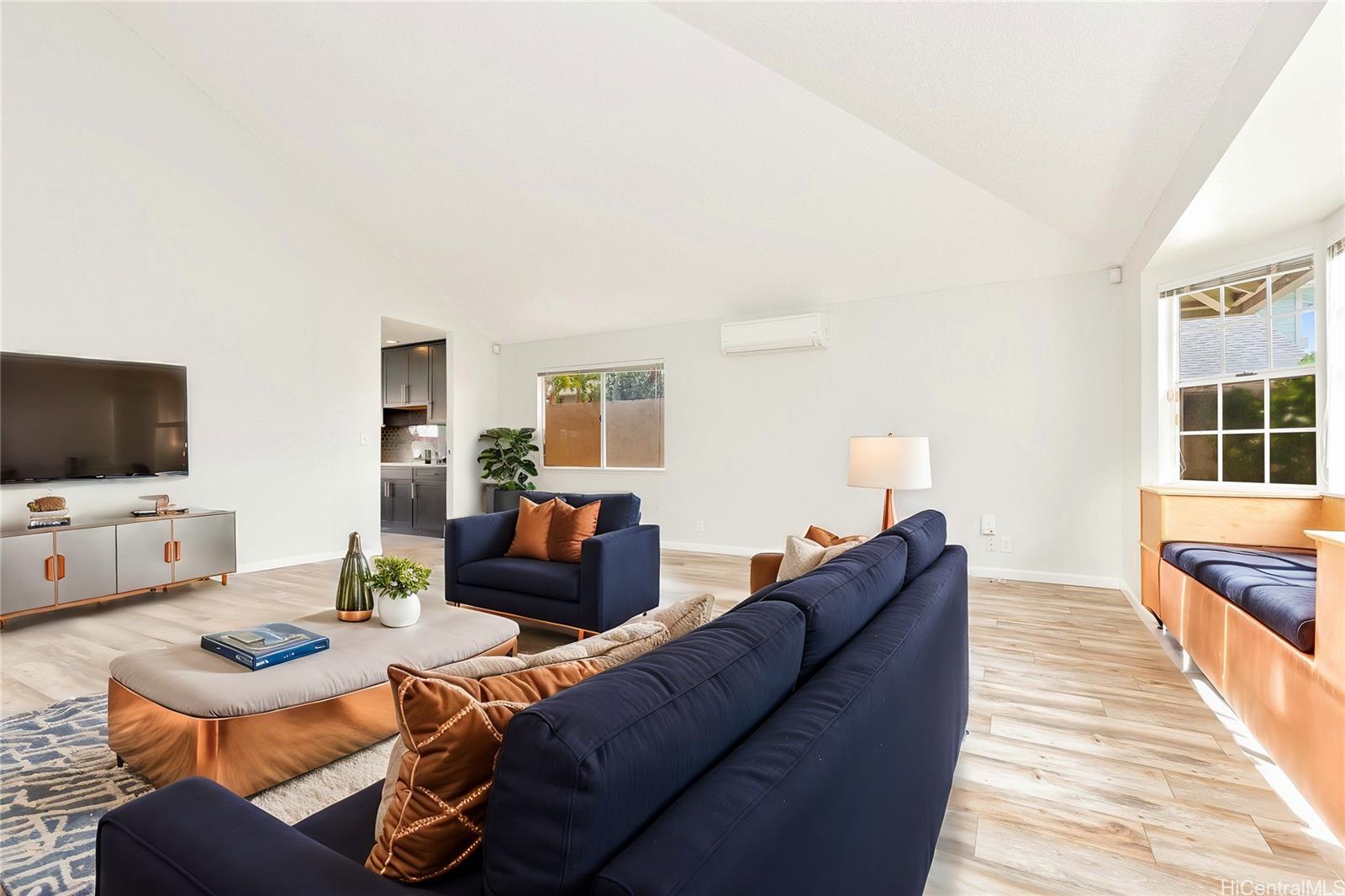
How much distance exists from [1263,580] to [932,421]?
286 centimetres

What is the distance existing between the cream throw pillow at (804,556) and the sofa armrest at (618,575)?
1132 mm

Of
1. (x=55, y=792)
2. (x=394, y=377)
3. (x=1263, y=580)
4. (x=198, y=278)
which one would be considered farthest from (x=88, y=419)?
(x=1263, y=580)

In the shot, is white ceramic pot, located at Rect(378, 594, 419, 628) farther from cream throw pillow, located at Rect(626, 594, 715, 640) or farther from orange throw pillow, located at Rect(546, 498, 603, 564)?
cream throw pillow, located at Rect(626, 594, 715, 640)

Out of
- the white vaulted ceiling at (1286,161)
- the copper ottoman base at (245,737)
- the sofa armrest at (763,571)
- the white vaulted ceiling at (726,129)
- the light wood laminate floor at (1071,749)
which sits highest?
the white vaulted ceiling at (726,129)

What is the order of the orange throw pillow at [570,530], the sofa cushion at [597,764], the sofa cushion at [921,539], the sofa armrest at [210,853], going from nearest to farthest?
1. the sofa cushion at [597,764]
2. the sofa armrest at [210,853]
3. the sofa cushion at [921,539]
4. the orange throw pillow at [570,530]

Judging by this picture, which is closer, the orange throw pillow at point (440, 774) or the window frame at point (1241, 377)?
the orange throw pillow at point (440, 774)

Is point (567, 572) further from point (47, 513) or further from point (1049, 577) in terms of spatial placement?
point (1049, 577)

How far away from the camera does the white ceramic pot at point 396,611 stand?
7.77ft

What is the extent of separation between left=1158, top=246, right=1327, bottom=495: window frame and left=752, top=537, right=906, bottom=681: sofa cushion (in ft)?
9.50

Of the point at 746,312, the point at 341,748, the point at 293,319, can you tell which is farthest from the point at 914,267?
the point at 293,319

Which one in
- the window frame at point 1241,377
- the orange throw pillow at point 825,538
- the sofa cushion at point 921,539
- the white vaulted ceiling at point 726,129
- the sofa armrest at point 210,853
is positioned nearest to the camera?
the sofa armrest at point 210,853

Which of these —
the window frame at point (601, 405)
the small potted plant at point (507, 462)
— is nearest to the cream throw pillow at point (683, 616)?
the window frame at point (601, 405)

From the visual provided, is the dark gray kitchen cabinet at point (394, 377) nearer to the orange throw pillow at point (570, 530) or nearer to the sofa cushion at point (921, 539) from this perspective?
the orange throw pillow at point (570, 530)

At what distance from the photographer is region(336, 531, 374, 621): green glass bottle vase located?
244cm
